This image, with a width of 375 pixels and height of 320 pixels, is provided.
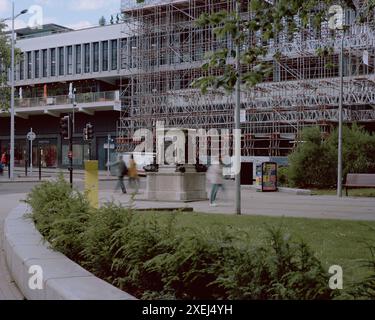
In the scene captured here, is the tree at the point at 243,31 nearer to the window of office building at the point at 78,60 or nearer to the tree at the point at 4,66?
the tree at the point at 4,66

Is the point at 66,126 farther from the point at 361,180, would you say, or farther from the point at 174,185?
the point at 361,180

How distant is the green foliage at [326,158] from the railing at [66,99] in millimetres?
26291

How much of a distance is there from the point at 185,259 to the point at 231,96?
32852 mm

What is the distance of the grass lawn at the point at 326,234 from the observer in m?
5.98

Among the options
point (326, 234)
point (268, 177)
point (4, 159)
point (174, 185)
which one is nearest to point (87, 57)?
point (4, 159)

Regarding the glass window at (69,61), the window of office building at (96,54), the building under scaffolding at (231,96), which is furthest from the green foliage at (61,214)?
the glass window at (69,61)

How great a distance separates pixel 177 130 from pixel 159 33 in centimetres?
2729

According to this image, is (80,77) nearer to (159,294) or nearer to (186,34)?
(186,34)

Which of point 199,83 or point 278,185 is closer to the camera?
point 199,83

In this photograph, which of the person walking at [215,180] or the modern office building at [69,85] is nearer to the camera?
the person walking at [215,180]

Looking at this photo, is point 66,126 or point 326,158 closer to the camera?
point 66,126

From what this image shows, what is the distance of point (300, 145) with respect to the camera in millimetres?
27375

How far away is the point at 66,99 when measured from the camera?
51.8 metres
